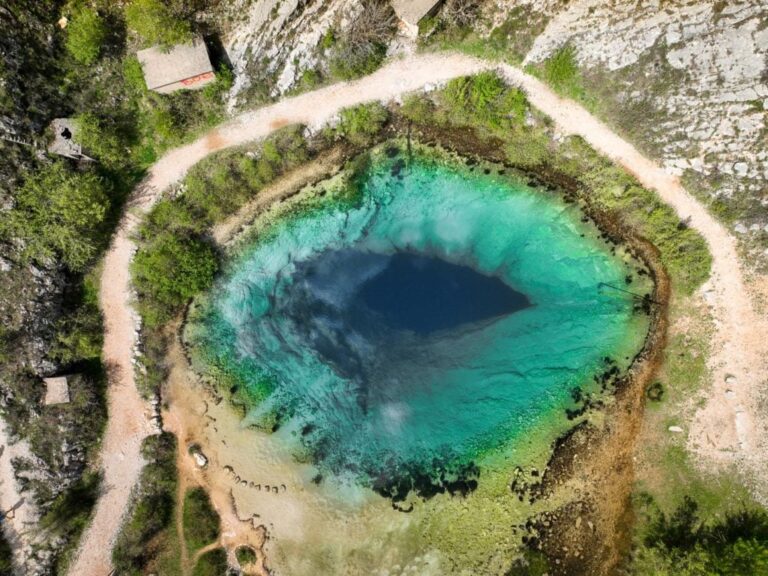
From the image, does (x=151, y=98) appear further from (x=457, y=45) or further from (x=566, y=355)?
(x=566, y=355)

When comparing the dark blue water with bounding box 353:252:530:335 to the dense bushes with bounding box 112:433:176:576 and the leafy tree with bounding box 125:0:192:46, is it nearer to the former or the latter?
the dense bushes with bounding box 112:433:176:576

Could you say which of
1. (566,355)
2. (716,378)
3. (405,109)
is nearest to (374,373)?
(566,355)

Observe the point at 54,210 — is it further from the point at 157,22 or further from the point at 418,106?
the point at 418,106

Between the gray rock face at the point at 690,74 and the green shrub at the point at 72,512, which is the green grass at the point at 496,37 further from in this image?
the green shrub at the point at 72,512

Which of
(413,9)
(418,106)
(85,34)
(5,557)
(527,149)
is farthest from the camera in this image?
(527,149)

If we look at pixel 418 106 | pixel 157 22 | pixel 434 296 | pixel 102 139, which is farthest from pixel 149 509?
pixel 418 106

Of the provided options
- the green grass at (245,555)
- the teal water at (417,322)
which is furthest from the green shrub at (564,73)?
the green grass at (245,555)
